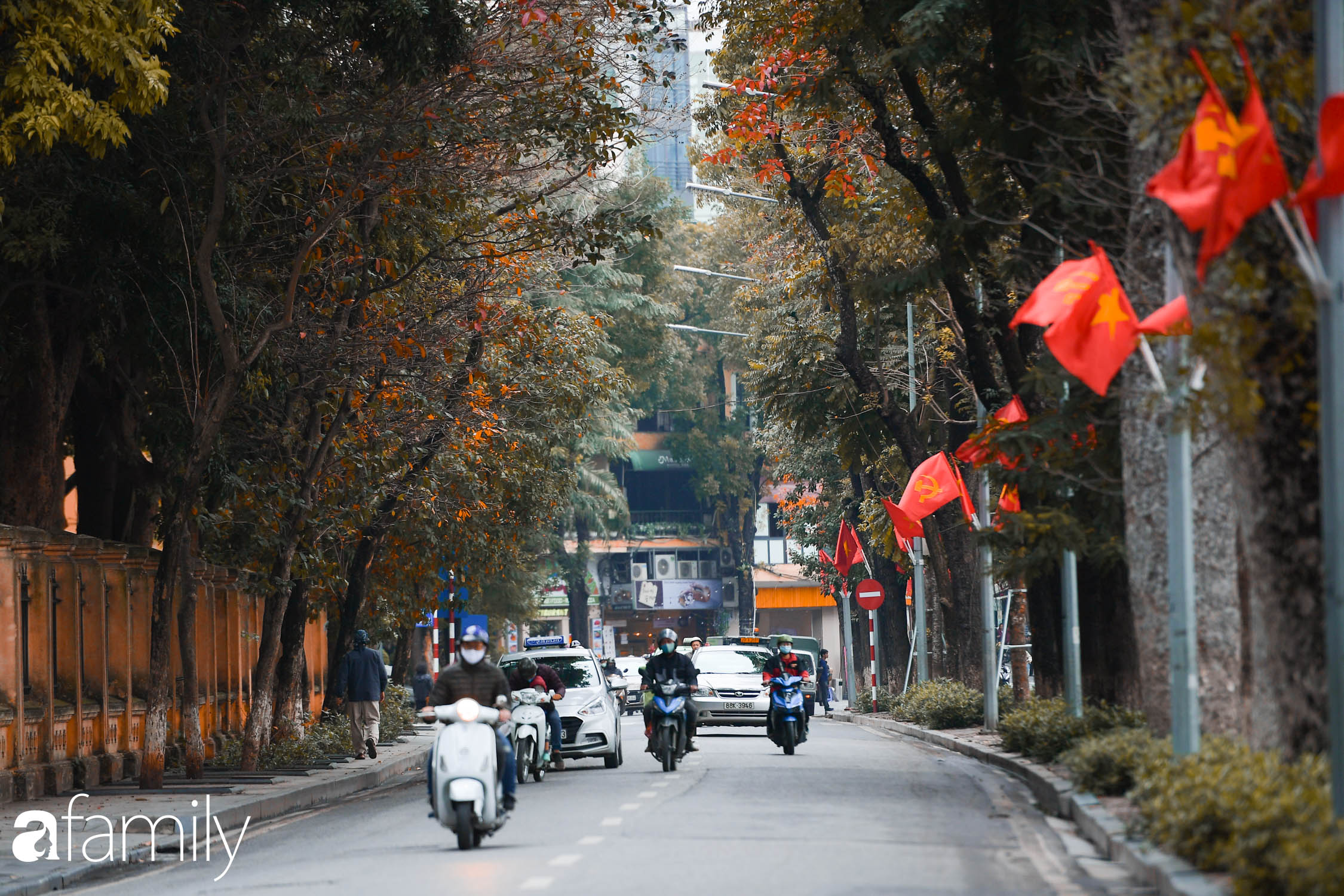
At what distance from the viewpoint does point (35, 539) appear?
1991cm

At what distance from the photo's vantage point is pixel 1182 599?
39.4 ft

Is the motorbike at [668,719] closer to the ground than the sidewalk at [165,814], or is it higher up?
higher up

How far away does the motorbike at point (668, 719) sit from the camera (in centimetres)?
2044

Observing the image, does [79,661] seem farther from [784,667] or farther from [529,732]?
[784,667]

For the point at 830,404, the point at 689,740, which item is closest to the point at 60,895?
the point at 689,740

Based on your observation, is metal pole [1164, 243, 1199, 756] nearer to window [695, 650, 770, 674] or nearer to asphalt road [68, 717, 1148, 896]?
asphalt road [68, 717, 1148, 896]

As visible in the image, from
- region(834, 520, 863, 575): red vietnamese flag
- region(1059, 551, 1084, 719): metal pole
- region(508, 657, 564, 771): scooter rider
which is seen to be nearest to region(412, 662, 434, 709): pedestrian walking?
region(834, 520, 863, 575): red vietnamese flag

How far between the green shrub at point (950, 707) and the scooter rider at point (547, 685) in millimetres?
9329

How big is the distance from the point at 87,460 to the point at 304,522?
4.14m

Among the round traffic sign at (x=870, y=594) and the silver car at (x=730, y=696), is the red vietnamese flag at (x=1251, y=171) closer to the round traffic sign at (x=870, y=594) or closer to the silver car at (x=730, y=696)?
the silver car at (x=730, y=696)

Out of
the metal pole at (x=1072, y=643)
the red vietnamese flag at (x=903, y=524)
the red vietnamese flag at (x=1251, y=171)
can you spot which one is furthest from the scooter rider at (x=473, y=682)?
the red vietnamese flag at (x=903, y=524)

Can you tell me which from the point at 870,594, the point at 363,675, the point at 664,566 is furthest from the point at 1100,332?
the point at 664,566

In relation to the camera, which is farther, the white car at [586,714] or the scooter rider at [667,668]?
the white car at [586,714]

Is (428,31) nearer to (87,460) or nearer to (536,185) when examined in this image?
(536,185)
